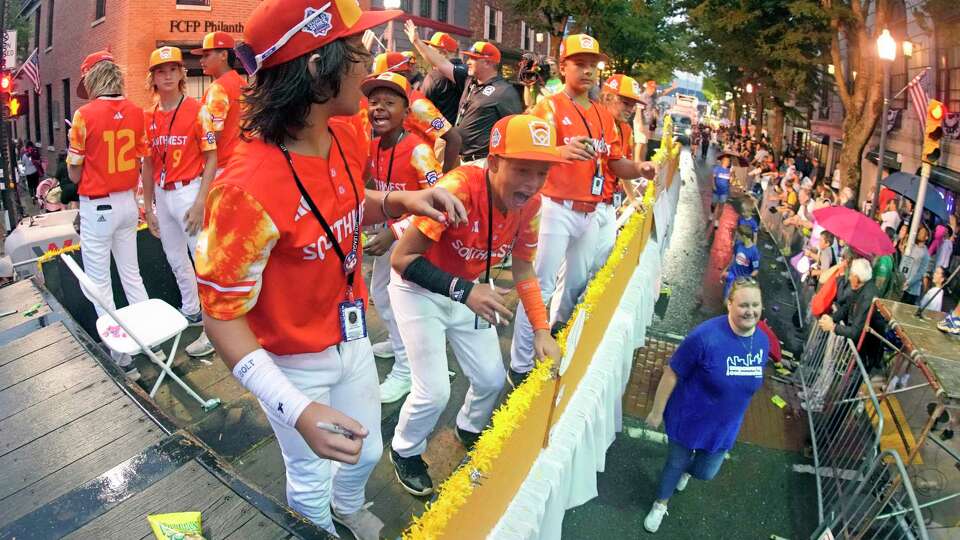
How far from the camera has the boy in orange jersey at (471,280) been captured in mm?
2980

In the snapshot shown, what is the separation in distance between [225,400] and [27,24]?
32.8 metres

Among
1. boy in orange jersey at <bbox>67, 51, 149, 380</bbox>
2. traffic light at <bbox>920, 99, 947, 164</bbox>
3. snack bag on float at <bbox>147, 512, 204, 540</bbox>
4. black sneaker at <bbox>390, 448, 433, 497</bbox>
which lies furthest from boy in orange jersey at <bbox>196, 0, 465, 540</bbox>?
traffic light at <bbox>920, 99, 947, 164</bbox>

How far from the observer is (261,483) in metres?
3.69

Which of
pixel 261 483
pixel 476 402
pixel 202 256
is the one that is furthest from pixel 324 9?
pixel 261 483

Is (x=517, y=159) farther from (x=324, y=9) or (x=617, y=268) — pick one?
(x=617, y=268)

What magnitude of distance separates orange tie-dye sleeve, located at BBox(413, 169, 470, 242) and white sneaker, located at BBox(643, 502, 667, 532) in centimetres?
268

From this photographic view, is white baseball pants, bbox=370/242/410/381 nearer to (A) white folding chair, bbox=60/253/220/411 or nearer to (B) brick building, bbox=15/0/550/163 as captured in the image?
(A) white folding chair, bbox=60/253/220/411

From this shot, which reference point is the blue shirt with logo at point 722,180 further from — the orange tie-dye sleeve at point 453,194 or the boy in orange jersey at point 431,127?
the orange tie-dye sleeve at point 453,194

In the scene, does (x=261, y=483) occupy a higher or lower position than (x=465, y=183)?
lower

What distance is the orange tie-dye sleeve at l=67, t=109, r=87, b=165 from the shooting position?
15.3 feet

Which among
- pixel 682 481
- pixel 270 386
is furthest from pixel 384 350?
pixel 270 386

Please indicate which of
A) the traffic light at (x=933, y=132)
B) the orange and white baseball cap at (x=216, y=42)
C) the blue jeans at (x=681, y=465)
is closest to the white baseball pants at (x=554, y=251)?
the blue jeans at (x=681, y=465)

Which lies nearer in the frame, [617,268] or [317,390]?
[317,390]

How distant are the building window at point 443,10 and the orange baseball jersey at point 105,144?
2459cm
